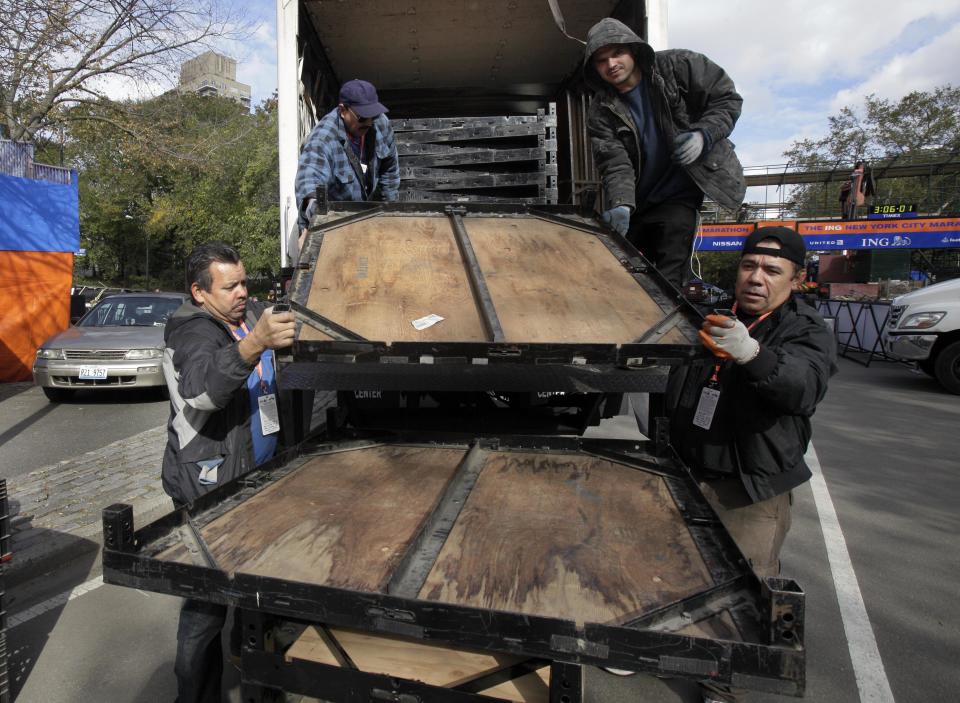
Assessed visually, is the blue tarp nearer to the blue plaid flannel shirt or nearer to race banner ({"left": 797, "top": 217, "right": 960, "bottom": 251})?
the blue plaid flannel shirt

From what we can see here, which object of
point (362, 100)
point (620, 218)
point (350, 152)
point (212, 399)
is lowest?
point (212, 399)

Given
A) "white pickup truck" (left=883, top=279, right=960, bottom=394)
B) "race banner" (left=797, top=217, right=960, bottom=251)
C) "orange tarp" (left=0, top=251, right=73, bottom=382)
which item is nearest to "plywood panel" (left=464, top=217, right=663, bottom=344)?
"white pickup truck" (left=883, top=279, right=960, bottom=394)

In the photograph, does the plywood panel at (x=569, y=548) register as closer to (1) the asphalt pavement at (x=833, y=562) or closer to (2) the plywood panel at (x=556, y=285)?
(2) the plywood panel at (x=556, y=285)

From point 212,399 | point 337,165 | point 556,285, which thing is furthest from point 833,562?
point 337,165

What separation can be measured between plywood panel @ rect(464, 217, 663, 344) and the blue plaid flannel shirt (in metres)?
1.22

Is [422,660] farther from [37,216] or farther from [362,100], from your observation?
[37,216]

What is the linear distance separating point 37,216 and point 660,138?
1187 cm

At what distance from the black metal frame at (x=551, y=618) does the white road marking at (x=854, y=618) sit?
1.63 metres

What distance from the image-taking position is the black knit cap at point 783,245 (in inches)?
98.2

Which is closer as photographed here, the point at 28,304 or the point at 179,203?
the point at 28,304

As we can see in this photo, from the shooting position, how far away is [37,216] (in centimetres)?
1105

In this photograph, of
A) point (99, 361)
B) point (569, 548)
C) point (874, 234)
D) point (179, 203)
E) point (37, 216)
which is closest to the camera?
point (569, 548)

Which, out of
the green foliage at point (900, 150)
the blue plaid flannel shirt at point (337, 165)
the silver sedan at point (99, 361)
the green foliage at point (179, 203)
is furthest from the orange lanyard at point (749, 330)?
the green foliage at point (900, 150)

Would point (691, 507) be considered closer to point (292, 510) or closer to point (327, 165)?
point (292, 510)
